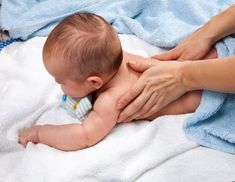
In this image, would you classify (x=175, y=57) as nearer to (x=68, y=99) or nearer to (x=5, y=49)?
(x=68, y=99)

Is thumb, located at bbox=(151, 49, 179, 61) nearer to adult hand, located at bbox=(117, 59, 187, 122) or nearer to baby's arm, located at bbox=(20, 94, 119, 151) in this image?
adult hand, located at bbox=(117, 59, 187, 122)

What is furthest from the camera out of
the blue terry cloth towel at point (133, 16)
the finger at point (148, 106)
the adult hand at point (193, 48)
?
the blue terry cloth towel at point (133, 16)

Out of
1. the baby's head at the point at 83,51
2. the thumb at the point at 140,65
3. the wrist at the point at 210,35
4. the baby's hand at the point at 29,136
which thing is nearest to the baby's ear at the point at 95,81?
the baby's head at the point at 83,51

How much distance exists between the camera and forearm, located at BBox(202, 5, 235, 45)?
44.7 inches

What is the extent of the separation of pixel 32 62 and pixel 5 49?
0.54ft

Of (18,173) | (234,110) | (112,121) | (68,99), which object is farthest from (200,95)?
(18,173)

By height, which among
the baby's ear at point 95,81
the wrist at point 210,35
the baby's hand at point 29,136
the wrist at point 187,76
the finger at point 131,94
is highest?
the wrist at point 210,35

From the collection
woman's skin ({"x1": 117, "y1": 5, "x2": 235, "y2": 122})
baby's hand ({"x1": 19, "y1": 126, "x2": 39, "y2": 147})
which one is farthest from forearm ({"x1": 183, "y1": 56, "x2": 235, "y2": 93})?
baby's hand ({"x1": 19, "y1": 126, "x2": 39, "y2": 147})

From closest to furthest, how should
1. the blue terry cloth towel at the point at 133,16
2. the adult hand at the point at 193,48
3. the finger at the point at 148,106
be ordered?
the finger at the point at 148,106
the adult hand at the point at 193,48
the blue terry cloth towel at the point at 133,16

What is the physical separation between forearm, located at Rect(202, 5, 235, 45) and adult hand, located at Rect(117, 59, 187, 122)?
182 millimetres

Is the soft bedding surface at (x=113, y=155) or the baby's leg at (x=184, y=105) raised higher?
the baby's leg at (x=184, y=105)

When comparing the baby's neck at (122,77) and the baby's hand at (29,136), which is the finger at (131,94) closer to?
the baby's neck at (122,77)

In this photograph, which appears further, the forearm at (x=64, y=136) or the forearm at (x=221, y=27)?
the forearm at (x=221, y=27)

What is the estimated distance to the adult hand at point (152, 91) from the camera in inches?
40.8
